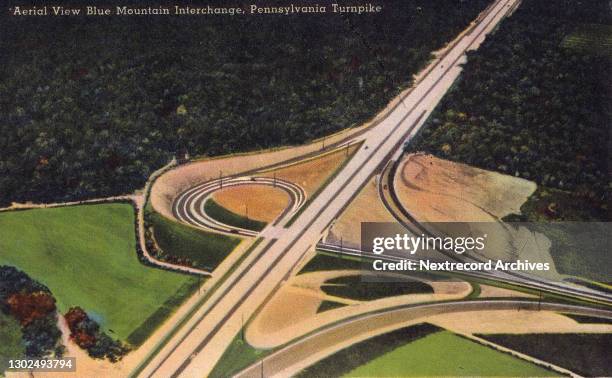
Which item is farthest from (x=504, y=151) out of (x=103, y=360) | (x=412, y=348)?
(x=103, y=360)

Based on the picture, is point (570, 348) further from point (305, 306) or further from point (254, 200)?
point (254, 200)

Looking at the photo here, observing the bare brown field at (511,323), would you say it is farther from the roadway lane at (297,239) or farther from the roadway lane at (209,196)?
the roadway lane at (209,196)

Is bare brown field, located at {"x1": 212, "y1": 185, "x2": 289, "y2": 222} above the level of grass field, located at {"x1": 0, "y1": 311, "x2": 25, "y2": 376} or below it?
above

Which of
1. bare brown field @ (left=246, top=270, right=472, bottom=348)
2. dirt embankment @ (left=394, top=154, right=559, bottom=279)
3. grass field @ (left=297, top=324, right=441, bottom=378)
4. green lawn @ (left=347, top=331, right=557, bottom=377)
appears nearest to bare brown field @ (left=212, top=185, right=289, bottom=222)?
bare brown field @ (left=246, top=270, right=472, bottom=348)

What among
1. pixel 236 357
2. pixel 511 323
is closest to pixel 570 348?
pixel 511 323

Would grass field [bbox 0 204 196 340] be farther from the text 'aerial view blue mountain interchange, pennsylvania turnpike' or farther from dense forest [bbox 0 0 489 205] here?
dense forest [bbox 0 0 489 205]

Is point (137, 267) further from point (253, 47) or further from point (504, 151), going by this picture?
point (504, 151)
